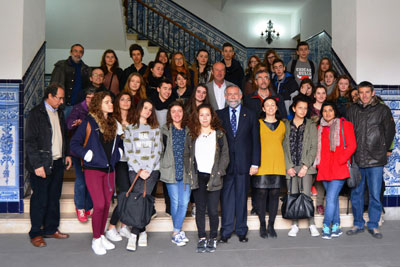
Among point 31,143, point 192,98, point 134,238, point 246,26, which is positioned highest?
point 246,26

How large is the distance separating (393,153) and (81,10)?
17.9 feet

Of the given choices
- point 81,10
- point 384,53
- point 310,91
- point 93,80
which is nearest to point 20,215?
point 93,80

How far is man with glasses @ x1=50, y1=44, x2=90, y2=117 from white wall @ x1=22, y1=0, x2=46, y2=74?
13.6 inches

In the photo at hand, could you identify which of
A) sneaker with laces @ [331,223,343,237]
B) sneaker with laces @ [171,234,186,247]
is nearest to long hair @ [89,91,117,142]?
sneaker with laces @ [171,234,186,247]

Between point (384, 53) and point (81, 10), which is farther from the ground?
point (81, 10)

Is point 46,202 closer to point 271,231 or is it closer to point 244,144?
point 244,144

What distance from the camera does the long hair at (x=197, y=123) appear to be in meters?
3.86

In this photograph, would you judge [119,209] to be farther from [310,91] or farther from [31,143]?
[310,91]

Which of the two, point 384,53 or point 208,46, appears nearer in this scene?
point 384,53

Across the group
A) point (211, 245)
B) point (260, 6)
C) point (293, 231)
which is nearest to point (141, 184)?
point (211, 245)

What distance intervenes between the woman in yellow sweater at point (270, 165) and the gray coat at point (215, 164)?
45cm

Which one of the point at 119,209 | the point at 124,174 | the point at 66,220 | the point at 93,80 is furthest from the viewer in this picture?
the point at 93,80

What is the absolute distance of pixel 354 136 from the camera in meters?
4.22

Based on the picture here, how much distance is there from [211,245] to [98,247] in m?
1.02
